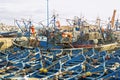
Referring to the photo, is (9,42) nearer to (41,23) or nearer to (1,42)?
(1,42)

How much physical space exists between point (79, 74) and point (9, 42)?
15284 mm

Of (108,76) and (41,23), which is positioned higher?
(41,23)

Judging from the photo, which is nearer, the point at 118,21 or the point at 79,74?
the point at 79,74

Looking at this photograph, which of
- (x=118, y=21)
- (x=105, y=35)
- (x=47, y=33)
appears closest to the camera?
(x=47, y=33)

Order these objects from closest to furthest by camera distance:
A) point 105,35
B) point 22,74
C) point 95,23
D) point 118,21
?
1. point 22,74
2. point 105,35
3. point 95,23
4. point 118,21

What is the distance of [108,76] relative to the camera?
1265cm

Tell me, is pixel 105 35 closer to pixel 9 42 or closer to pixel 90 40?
pixel 90 40

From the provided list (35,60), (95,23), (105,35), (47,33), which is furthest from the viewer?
(95,23)

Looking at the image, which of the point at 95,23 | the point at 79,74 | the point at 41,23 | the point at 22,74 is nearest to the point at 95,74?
the point at 79,74

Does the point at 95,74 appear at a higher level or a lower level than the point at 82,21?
lower

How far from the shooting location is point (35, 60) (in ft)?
59.8

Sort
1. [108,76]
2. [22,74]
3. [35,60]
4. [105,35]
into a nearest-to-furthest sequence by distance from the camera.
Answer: [108,76], [22,74], [35,60], [105,35]

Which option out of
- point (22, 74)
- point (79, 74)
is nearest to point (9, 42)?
point (22, 74)

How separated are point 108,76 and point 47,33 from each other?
589 inches
